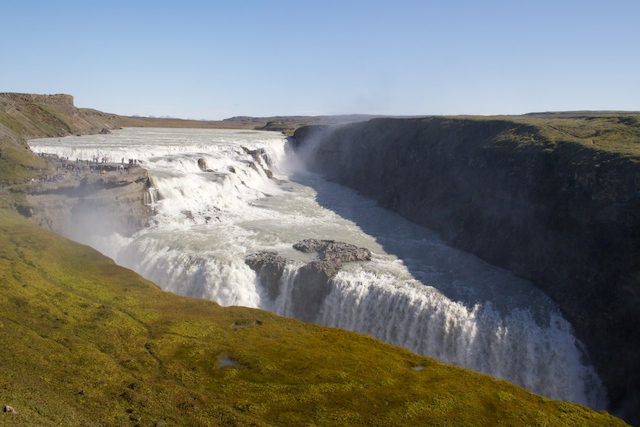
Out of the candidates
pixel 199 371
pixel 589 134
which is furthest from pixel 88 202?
pixel 589 134

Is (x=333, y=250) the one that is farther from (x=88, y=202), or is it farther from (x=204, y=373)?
(x=88, y=202)

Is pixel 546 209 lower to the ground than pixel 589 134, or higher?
lower

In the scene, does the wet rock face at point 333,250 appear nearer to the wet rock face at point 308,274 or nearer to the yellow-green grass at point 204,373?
the wet rock face at point 308,274

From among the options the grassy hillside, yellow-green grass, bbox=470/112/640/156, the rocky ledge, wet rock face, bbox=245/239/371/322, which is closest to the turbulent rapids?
wet rock face, bbox=245/239/371/322

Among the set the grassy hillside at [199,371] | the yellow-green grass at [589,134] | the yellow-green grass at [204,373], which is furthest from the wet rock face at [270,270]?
the yellow-green grass at [589,134]

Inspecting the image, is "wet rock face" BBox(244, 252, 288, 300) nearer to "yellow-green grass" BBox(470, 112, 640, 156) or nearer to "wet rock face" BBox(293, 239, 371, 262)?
"wet rock face" BBox(293, 239, 371, 262)
